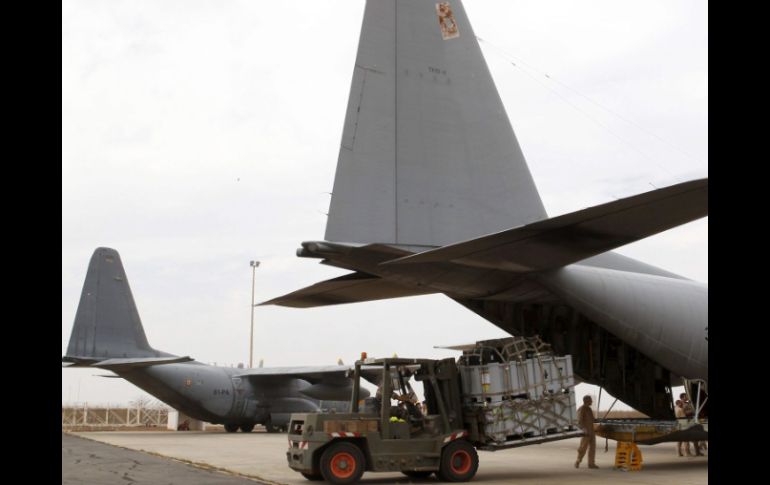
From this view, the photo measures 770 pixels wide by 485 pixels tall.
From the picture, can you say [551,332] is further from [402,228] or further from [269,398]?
[269,398]

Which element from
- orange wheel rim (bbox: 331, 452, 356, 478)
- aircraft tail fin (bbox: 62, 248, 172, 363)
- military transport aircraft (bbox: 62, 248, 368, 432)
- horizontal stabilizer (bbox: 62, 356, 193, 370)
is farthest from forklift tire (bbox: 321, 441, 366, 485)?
aircraft tail fin (bbox: 62, 248, 172, 363)

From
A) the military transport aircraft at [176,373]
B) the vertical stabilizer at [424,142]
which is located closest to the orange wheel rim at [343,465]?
the vertical stabilizer at [424,142]

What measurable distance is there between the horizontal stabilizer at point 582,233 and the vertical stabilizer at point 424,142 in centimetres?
86

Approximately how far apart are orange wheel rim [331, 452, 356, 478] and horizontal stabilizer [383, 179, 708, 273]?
2633mm

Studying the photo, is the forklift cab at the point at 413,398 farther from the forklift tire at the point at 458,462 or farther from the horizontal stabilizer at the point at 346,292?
the horizontal stabilizer at the point at 346,292

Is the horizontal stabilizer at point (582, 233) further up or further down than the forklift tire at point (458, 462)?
further up

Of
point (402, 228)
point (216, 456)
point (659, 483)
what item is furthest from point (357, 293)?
point (659, 483)

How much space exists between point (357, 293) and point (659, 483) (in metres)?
5.86

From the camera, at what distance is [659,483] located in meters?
10.3

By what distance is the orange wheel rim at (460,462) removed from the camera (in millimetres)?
10562

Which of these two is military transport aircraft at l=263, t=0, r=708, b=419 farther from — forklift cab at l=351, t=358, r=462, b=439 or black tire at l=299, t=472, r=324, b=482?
black tire at l=299, t=472, r=324, b=482

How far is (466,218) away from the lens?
459 inches

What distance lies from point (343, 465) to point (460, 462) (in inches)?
65.6

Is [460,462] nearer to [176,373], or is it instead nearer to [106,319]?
[176,373]
